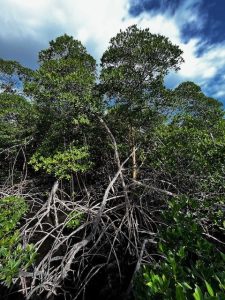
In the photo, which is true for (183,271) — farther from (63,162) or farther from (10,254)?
(63,162)

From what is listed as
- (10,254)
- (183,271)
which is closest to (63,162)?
(10,254)

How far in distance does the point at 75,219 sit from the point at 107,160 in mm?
1800

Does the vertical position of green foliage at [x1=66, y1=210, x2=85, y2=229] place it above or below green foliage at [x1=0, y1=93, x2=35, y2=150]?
below

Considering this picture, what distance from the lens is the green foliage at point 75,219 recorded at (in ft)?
15.1

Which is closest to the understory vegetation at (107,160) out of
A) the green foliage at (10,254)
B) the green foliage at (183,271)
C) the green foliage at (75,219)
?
the green foliage at (75,219)

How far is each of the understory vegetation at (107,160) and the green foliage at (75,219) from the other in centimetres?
2

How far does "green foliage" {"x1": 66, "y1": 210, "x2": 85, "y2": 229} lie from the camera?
15.1ft

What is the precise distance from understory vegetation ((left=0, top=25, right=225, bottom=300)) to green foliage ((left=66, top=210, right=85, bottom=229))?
0.06 feet

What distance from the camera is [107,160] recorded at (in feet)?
20.1

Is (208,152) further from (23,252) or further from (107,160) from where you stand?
(23,252)

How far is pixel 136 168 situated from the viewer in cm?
561

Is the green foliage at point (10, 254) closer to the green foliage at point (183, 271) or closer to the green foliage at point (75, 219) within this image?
the green foliage at point (75, 219)

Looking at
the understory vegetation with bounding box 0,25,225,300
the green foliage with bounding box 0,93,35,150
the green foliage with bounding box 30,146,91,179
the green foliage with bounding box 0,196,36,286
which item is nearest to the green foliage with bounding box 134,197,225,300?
the green foliage with bounding box 0,196,36,286

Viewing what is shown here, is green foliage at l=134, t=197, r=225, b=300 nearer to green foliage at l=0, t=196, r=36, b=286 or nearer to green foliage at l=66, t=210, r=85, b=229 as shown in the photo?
green foliage at l=0, t=196, r=36, b=286
